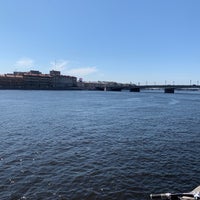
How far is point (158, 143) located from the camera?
1032 inches

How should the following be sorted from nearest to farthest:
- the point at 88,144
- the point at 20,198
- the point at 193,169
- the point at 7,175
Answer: the point at 20,198 < the point at 7,175 < the point at 193,169 < the point at 88,144

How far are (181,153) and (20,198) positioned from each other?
1516 centimetres

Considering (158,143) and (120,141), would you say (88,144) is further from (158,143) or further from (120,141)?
(158,143)

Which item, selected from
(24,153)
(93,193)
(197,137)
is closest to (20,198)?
(93,193)

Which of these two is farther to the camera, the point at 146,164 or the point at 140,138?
the point at 140,138

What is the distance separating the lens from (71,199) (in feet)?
45.1

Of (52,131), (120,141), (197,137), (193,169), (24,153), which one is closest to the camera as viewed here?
(193,169)

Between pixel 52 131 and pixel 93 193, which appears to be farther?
pixel 52 131

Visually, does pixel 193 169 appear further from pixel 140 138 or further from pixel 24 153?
pixel 24 153

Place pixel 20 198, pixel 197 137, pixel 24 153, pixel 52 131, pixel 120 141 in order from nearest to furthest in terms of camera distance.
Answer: pixel 20 198 < pixel 24 153 < pixel 120 141 < pixel 197 137 < pixel 52 131

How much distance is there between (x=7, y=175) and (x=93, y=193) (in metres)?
6.59

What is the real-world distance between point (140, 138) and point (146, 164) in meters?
9.15

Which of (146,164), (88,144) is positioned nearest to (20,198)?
(146,164)

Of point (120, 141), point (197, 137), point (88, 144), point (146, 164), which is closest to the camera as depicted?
point (146, 164)
